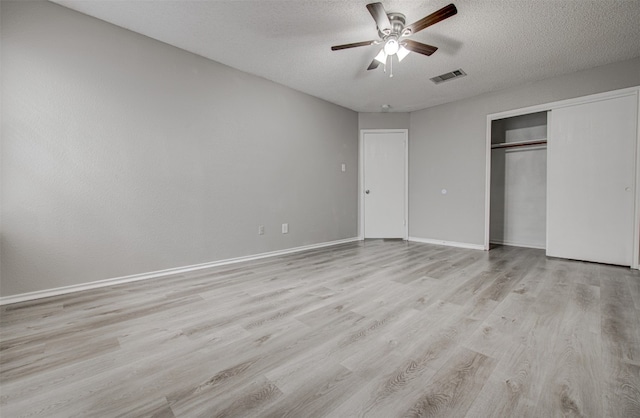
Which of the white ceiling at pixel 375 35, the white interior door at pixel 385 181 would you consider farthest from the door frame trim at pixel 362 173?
the white ceiling at pixel 375 35

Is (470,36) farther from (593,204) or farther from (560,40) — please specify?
(593,204)

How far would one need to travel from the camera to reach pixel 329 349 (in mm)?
1513

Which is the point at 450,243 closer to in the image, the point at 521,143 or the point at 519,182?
the point at 519,182

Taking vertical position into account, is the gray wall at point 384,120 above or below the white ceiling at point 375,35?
below

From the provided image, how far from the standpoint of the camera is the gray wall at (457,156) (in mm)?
3828

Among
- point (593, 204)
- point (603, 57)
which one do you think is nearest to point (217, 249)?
point (593, 204)

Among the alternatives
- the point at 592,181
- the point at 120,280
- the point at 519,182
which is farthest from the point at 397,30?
the point at 519,182

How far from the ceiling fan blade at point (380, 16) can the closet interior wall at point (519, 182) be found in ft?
11.6

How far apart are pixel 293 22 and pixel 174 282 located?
9.34 feet

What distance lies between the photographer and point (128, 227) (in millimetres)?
2672

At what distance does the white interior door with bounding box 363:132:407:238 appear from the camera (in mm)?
5273

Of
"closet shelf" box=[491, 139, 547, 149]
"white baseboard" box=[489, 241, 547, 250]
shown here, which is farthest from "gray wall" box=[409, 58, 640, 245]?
"white baseboard" box=[489, 241, 547, 250]

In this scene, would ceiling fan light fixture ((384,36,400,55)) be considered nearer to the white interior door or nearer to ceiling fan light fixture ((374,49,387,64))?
ceiling fan light fixture ((374,49,387,64))

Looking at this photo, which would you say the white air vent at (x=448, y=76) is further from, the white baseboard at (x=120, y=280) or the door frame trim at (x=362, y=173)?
the white baseboard at (x=120, y=280)
